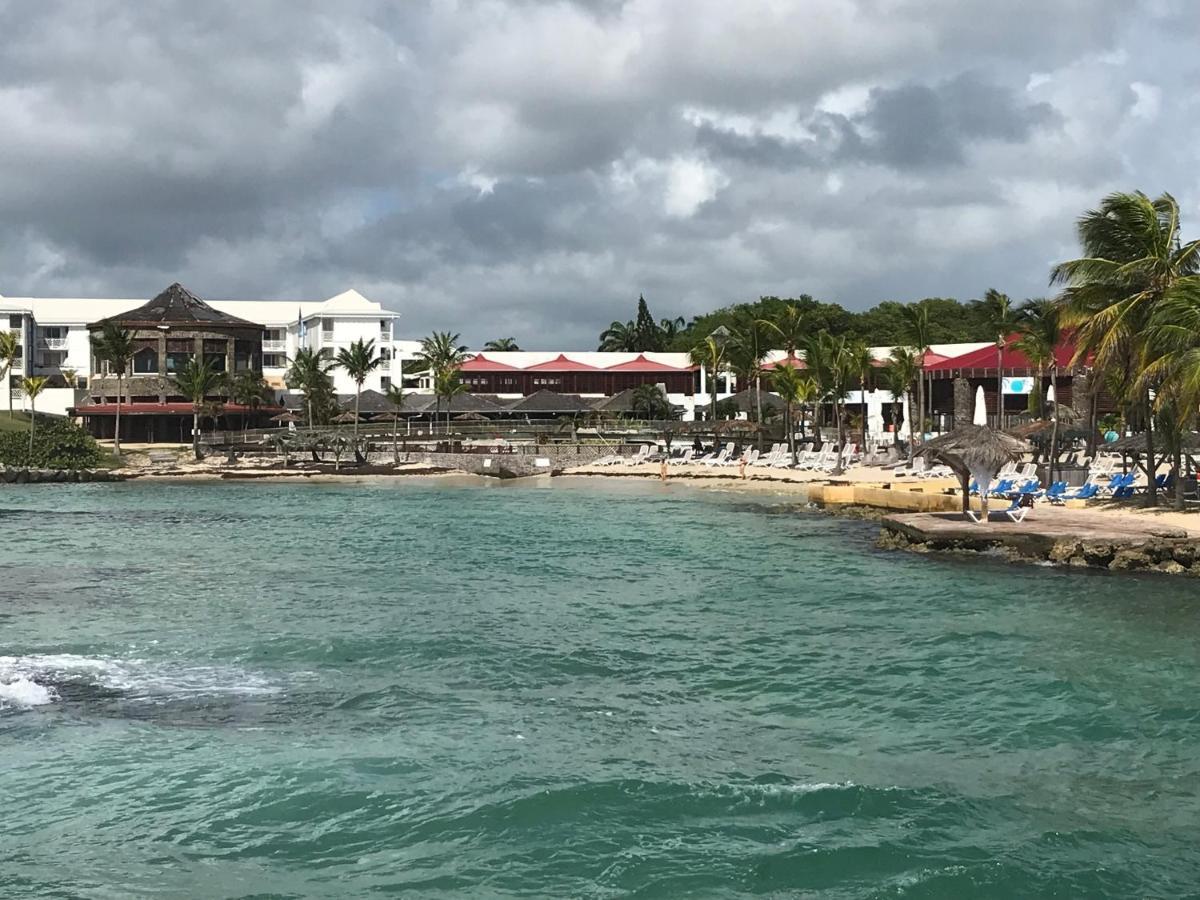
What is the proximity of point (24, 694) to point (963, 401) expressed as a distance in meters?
54.1

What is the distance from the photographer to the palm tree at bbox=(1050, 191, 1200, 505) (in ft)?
86.1

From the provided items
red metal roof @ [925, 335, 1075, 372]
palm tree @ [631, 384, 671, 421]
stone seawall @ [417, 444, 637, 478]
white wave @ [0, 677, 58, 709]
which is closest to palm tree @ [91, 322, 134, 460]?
stone seawall @ [417, 444, 637, 478]

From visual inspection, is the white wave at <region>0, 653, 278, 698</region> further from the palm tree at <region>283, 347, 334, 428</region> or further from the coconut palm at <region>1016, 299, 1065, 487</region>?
the palm tree at <region>283, 347, 334, 428</region>

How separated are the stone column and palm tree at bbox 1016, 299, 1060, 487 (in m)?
17.1

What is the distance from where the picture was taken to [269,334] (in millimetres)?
89750

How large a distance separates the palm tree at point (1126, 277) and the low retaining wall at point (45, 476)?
46.4 meters

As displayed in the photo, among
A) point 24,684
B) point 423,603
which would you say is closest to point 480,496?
point 423,603

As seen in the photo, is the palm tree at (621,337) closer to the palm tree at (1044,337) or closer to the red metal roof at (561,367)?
the red metal roof at (561,367)

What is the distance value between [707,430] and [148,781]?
4698 cm

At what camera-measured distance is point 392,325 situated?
86.9 metres

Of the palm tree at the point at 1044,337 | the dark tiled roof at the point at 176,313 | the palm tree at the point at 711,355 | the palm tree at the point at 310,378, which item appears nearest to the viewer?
the palm tree at the point at 1044,337

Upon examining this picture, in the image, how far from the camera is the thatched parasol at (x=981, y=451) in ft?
80.4

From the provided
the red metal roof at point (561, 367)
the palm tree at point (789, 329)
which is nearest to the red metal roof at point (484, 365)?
the red metal roof at point (561, 367)

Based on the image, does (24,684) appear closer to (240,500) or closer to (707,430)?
(240,500)
